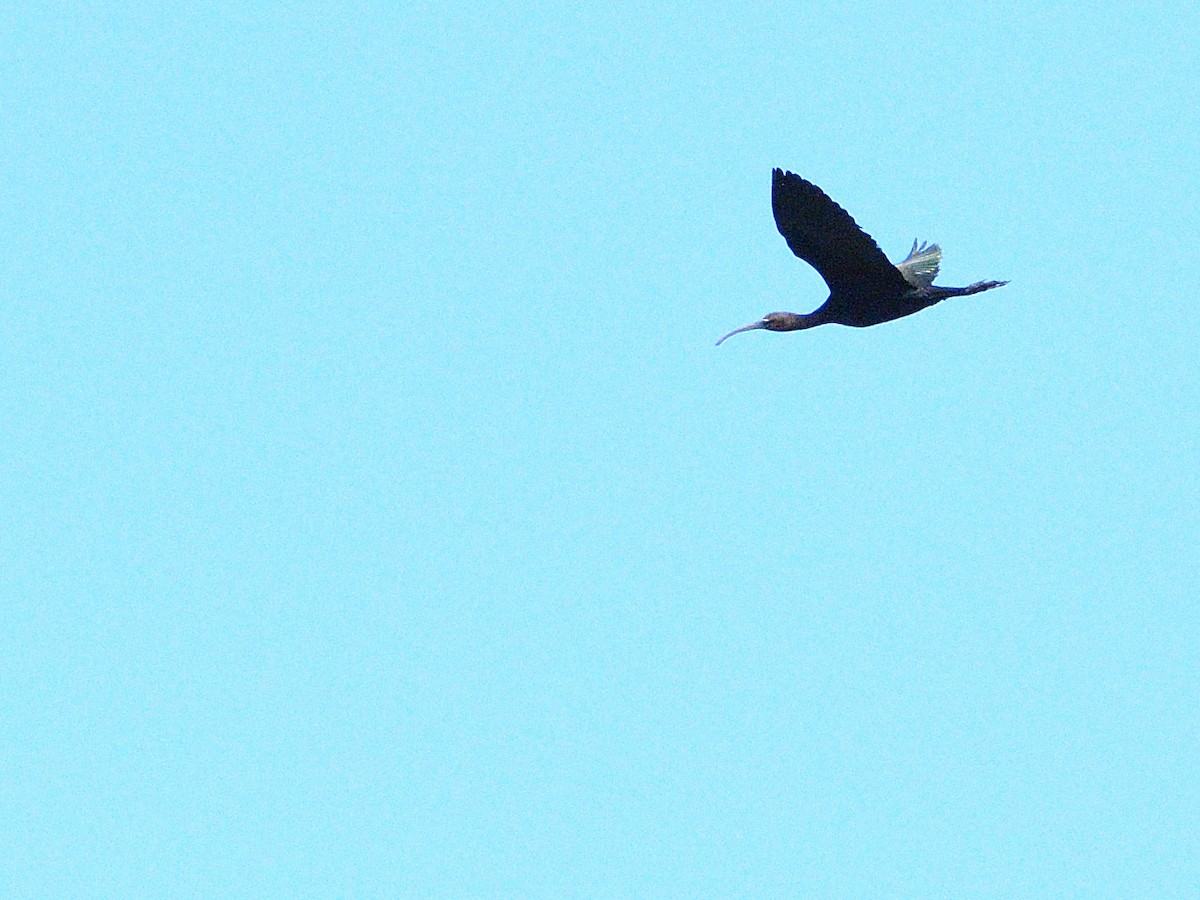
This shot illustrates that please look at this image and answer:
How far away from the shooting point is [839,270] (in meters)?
25.2

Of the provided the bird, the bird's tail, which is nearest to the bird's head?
the bird

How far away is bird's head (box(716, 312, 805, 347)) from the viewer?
2709 cm

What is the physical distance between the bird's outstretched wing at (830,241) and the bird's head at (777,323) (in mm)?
1112

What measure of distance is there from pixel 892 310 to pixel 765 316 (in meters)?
2.03

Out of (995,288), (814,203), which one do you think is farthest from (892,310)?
(814,203)

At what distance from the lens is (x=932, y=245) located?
99.3 feet

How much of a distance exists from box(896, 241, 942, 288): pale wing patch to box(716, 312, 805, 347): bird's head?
5.62 ft

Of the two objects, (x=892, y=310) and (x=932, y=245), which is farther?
(x=932, y=245)

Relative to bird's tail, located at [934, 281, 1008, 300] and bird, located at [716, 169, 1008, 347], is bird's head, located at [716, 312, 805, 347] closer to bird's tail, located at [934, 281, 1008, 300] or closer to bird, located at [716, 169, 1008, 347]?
bird, located at [716, 169, 1008, 347]

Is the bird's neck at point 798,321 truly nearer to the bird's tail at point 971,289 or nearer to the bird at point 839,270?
the bird at point 839,270

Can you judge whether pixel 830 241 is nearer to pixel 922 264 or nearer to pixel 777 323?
pixel 777 323

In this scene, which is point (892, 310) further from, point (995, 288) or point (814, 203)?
point (814, 203)

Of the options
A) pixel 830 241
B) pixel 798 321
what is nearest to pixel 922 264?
pixel 798 321

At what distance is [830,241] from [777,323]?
9.90 ft
